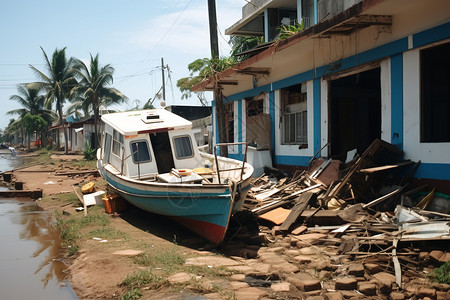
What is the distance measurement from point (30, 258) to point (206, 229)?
338 cm

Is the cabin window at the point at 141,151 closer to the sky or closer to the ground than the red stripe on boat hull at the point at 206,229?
closer to the sky

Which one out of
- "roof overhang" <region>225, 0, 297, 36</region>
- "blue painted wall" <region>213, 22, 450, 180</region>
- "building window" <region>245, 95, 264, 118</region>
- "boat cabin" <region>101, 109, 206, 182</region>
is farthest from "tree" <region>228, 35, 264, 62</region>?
"boat cabin" <region>101, 109, 206, 182</region>

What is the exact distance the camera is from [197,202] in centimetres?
722

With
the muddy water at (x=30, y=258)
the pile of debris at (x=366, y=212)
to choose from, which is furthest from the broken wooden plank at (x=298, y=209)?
the muddy water at (x=30, y=258)

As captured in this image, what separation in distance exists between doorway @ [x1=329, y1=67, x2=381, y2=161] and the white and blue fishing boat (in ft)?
12.6

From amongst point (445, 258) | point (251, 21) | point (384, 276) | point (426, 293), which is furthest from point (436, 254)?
point (251, 21)

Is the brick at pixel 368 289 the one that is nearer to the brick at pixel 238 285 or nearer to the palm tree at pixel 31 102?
the brick at pixel 238 285

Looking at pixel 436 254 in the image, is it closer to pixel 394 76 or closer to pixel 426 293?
pixel 426 293

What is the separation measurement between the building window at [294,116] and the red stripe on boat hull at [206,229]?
16.1ft

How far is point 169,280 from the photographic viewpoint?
505cm

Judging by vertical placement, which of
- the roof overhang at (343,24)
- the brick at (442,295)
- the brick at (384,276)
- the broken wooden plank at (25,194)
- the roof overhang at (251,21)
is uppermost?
the roof overhang at (251,21)

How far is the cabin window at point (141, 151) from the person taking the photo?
9812 millimetres

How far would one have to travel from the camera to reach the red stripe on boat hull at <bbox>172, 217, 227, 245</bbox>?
704 centimetres

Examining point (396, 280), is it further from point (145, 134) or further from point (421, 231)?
point (145, 134)
